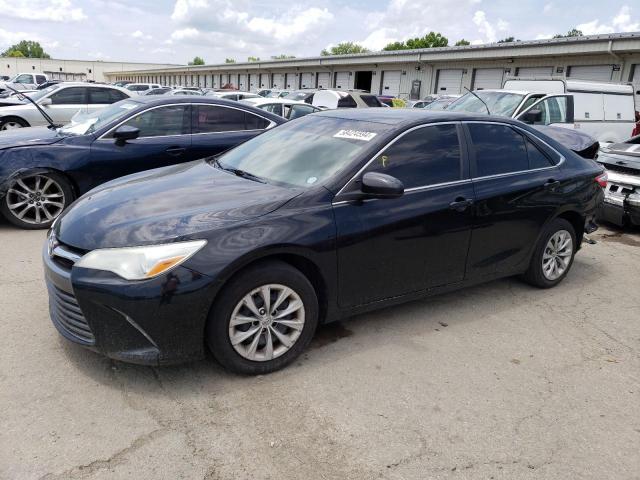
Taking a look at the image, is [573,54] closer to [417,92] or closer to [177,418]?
[417,92]

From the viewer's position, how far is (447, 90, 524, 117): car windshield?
1009 cm

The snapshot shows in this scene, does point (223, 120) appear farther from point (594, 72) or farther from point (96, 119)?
point (594, 72)

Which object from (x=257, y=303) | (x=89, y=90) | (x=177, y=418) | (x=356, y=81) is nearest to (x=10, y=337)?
(x=177, y=418)

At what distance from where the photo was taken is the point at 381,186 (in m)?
3.28

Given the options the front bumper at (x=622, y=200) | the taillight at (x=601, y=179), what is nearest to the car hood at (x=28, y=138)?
the taillight at (x=601, y=179)

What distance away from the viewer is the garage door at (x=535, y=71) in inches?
953

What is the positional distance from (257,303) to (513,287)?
A: 2.85 metres

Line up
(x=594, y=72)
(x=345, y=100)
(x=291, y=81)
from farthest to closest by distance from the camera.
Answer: (x=291, y=81) < (x=594, y=72) < (x=345, y=100)

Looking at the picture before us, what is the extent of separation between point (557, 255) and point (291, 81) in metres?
43.3

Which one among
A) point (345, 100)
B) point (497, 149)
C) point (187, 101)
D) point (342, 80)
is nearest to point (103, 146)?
point (187, 101)

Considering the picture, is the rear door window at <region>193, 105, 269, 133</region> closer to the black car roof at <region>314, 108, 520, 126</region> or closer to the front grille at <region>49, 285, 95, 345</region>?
the black car roof at <region>314, 108, 520, 126</region>

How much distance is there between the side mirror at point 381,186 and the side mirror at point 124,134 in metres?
3.80

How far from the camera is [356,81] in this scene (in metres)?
37.7

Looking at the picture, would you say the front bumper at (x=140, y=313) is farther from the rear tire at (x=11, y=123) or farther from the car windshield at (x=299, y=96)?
the car windshield at (x=299, y=96)
